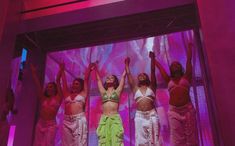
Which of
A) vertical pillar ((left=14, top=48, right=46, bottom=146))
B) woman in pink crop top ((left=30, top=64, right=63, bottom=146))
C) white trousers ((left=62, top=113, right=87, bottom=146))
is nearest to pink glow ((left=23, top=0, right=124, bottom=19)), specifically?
woman in pink crop top ((left=30, top=64, right=63, bottom=146))

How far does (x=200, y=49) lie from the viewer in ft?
13.1

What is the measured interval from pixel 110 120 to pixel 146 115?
478mm

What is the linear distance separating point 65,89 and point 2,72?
1.04 m

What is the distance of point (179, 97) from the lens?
11.4 feet

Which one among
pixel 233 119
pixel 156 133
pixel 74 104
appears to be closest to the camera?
pixel 233 119

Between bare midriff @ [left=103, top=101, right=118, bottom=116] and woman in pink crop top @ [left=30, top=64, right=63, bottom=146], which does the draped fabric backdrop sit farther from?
bare midriff @ [left=103, top=101, right=118, bottom=116]

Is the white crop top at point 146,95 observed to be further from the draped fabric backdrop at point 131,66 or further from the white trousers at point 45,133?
the white trousers at point 45,133

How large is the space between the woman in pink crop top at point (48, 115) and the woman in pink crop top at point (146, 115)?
45.6 inches

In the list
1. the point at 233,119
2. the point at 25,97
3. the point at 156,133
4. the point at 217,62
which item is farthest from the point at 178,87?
the point at 25,97

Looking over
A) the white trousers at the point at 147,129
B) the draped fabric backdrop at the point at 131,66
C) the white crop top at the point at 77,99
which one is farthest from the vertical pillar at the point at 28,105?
the white trousers at the point at 147,129

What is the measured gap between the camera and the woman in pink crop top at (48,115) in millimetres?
3771

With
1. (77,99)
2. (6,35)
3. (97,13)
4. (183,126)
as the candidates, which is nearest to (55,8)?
(97,13)

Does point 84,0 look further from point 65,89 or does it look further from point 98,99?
point 98,99

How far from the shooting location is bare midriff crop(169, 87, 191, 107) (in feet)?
11.4
